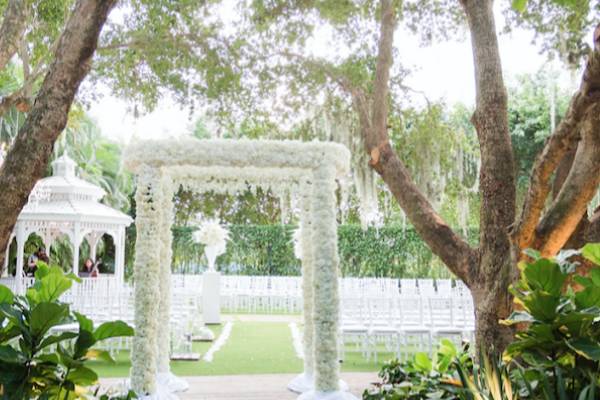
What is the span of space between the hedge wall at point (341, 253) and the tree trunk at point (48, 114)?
41.0 feet

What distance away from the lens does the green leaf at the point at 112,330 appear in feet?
6.46

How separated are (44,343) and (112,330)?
24cm

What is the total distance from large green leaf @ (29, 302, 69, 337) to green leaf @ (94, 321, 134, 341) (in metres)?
0.15

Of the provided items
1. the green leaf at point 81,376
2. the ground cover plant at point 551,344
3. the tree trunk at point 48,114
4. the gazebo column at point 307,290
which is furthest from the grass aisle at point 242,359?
the ground cover plant at point 551,344

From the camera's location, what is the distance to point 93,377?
79.1 inches

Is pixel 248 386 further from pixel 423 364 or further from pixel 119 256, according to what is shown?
pixel 119 256

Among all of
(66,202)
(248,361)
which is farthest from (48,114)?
(66,202)

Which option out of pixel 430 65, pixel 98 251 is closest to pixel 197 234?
pixel 98 251

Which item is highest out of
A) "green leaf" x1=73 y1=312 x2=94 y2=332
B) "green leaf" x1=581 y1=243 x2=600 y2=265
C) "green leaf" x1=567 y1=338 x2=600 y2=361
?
"green leaf" x1=581 y1=243 x2=600 y2=265

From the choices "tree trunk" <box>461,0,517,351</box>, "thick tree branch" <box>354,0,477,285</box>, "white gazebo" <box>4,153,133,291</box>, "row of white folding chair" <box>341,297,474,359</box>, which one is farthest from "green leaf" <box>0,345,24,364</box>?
"white gazebo" <box>4,153,133,291</box>

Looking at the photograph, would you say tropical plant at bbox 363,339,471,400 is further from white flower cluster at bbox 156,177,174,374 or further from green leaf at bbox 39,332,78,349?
white flower cluster at bbox 156,177,174,374

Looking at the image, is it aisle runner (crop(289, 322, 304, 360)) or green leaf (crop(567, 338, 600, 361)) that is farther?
aisle runner (crop(289, 322, 304, 360))

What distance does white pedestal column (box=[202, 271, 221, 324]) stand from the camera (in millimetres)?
11742

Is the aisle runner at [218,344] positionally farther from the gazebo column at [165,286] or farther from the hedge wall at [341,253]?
the hedge wall at [341,253]
